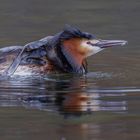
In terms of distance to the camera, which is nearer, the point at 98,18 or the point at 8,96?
the point at 8,96

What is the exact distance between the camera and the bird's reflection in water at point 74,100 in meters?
5.74

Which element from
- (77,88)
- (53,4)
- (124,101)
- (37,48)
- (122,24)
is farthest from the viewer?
(53,4)

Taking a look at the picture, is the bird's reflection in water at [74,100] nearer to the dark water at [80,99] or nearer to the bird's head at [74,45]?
the dark water at [80,99]

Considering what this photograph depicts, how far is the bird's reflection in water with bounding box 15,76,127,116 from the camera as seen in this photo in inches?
226

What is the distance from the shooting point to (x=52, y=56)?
7.04 m

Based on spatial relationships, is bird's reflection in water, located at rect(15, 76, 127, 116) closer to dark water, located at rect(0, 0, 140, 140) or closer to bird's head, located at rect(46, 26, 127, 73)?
dark water, located at rect(0, 0, 140, 140)

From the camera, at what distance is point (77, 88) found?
6656 mm

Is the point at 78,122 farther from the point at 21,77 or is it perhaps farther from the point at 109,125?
the point at 21,77

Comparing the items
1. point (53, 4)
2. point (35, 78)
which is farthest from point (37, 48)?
point (53, 4)

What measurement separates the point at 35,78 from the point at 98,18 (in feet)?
18.5

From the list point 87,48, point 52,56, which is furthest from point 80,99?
point 87,48

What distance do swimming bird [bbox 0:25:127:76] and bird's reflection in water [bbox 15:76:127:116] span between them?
0.87ft

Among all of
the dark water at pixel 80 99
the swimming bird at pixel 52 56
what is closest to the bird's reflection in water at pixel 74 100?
the dark water at pixel 80 99

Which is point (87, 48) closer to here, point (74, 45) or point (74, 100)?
point (74, 45)
